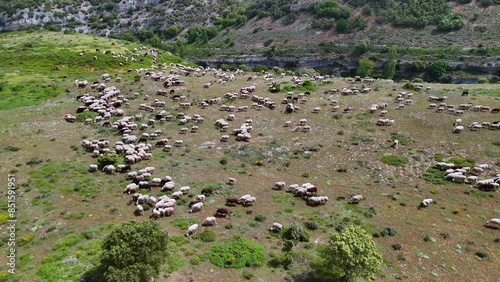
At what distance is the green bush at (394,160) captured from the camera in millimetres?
51750

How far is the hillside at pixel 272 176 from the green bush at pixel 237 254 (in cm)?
33

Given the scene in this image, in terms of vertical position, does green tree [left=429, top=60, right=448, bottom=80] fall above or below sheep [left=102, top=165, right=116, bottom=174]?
below

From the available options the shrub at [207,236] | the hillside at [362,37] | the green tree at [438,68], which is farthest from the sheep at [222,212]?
the hillside at [362,37]

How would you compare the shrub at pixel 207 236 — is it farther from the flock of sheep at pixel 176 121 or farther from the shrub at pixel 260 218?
the shrub at pixel 260 218

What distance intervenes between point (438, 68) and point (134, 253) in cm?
12313

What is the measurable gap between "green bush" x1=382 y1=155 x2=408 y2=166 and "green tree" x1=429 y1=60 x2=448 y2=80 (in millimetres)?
87535

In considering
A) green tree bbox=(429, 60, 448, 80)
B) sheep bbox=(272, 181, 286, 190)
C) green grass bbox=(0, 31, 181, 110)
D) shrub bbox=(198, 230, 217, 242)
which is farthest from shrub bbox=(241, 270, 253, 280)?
green tree bbox=(429, 60, 448, 80)

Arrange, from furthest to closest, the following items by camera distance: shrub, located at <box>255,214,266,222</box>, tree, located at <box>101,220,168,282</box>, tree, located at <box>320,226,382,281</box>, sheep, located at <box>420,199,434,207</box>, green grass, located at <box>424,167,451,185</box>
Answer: green grass, located at <box>424,167,451,185</box> < sheep, located at <box>420,199,434,207</box> < shrub, located at <box>255,214,266,222</box> < tree, located at <box>320,226,382,281</box> < tree, located at <box>101,220,168,282</box>

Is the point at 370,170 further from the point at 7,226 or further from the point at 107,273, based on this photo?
the point at 7,226

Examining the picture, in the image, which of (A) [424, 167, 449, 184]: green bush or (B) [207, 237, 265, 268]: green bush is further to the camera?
(A) [424, 167, 449, 184]: green bush

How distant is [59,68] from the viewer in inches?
4274

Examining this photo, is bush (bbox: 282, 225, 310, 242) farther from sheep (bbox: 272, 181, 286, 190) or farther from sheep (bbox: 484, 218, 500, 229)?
sheep (bbox: 484, 218, 500, 229)

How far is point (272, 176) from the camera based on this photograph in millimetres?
49656

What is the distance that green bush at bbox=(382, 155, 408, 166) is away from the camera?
5175 cm
